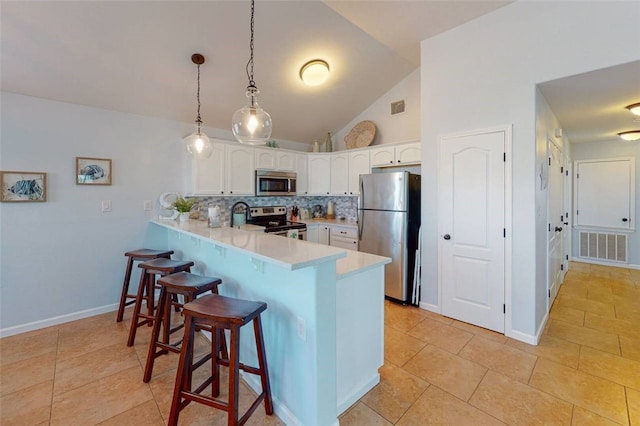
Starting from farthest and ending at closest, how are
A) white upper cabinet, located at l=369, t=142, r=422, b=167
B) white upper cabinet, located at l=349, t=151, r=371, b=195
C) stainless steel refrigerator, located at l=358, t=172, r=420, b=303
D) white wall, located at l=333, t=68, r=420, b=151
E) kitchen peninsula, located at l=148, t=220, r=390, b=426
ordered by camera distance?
white upper cabinet, located at l=349, t=151, r=371, b=195 < white wall, located at l=333, t=68, r=420, b=151 < white upper cabinet, located at l=369, t=142, r=422, b=167 < stainless steel refrigerator, located at l=358, t=172, r=420, b=303 < kitchen peninsula, located at l=148, t=220, r=390, b=426

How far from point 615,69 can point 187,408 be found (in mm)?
4048

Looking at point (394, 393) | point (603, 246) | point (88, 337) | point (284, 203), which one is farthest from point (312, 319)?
point (603, 246)

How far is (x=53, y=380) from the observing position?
2162 mm

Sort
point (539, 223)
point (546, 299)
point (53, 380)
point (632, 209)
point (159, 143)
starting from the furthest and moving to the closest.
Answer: point (632, 209) < point (159, 143) < point (546, 299) < point (539, 223) < point (53, 380)

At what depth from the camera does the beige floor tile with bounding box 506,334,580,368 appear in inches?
92.6

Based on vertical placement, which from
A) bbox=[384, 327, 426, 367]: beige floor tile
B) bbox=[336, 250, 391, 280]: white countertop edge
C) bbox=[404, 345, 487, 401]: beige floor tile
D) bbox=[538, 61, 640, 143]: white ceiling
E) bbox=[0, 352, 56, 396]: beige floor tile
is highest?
bbox=[538, 61, 640, 143]: white ceiling

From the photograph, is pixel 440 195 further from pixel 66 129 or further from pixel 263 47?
pixel 66 129

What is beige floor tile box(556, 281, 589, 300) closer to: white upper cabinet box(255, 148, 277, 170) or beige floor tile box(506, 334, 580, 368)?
beige floor tile box(506, 334, 580, 368)

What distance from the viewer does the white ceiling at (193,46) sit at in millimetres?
2377

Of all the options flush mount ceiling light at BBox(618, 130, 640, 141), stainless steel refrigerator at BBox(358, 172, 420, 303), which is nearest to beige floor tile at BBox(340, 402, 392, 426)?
stainless steel refrigerator at BBox(358, 172, 420, 303)

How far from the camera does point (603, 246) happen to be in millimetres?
5223

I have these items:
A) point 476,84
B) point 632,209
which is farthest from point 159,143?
point 632,209

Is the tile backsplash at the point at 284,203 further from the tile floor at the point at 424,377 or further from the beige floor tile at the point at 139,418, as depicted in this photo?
the beige floor tile at the point at 139,418

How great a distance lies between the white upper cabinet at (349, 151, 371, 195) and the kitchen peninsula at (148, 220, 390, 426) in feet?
8.63
